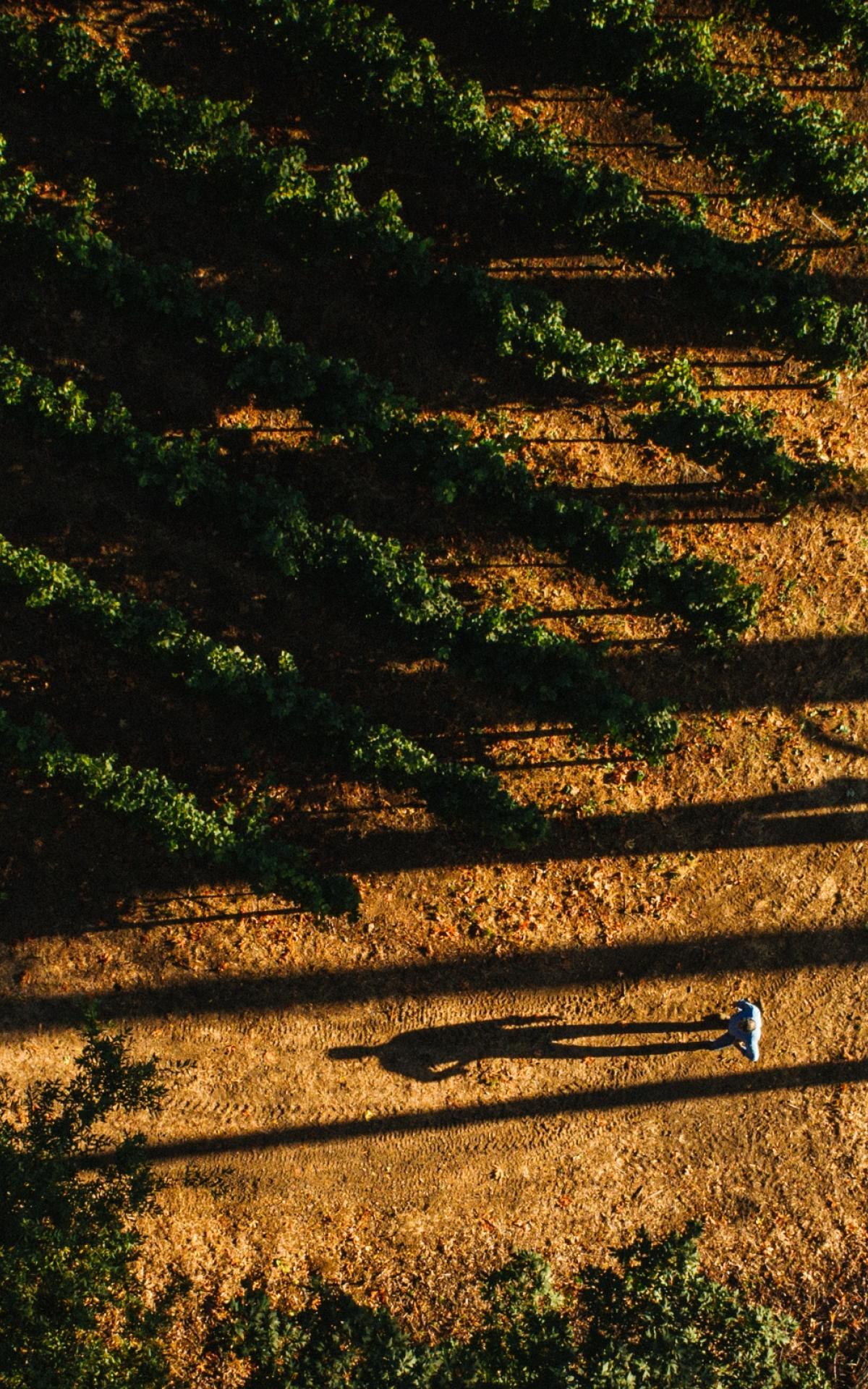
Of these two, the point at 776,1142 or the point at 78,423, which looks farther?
the point at 776,1142

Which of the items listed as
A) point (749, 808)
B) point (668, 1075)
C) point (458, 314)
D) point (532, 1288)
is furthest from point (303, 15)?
point (532, 1288)

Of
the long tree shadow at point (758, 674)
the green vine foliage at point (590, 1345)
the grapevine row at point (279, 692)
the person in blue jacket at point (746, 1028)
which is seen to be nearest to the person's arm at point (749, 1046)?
the person in blue jacket at point (746, 1028)

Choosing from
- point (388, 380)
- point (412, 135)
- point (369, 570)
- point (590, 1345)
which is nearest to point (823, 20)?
point (412, 135)

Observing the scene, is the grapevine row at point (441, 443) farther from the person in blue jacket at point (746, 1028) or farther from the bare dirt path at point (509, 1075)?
the person in blue jacket at point (746, 1028)

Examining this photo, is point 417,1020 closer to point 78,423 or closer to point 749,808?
point 749,808

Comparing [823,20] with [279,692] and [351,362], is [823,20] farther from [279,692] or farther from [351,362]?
[279,692]

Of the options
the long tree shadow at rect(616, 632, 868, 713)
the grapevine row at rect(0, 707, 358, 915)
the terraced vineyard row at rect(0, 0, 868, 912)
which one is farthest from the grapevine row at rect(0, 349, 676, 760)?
the grapevine row at rect(0, 707, 358, 915)
